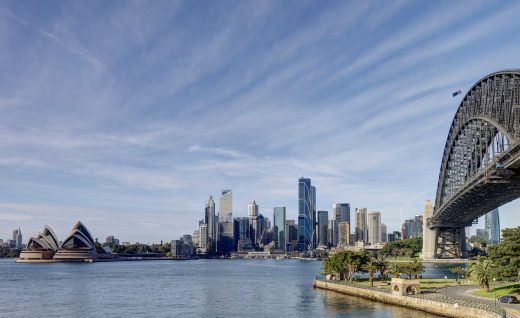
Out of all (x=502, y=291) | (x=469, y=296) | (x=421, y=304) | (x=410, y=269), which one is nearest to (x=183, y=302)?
(x=410, y=269)

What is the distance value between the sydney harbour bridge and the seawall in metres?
33.4

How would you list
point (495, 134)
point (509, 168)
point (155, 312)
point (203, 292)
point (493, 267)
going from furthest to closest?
point (495, 134)
point (203, 292)
point (509, 168)
point (155, 312)
point (493, 267)

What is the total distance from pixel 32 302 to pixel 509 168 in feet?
277

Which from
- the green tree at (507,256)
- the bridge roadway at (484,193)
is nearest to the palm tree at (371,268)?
the green tree at (507,256)

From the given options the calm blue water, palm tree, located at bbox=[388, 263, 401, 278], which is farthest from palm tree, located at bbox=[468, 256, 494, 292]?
the calm blue water

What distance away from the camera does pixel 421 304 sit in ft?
225

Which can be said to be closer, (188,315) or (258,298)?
(188,315)

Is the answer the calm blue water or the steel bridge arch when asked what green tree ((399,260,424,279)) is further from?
the steel bridge arch

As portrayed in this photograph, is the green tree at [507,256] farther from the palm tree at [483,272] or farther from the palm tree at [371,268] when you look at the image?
the palm tree at [371,268]

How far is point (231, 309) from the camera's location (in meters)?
79.3

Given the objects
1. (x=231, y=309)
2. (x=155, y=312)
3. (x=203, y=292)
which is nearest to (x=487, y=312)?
(x=231, y=309)

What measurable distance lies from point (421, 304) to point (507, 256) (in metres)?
12.5

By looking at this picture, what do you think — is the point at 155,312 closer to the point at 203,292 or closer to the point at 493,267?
the point at 203,292

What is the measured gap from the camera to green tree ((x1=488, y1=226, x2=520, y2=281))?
222 feet
